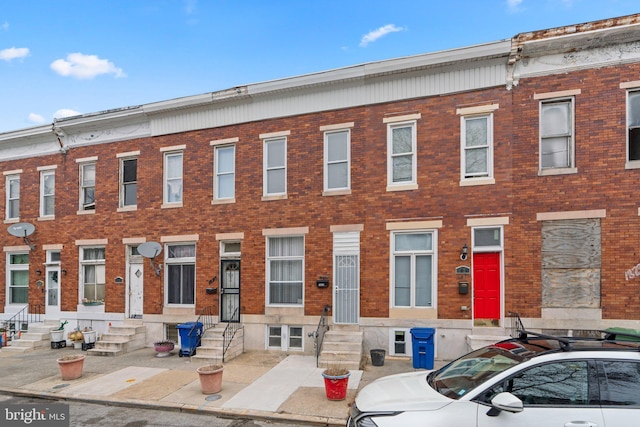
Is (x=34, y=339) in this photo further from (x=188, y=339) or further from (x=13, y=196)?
(x=188, y=339)

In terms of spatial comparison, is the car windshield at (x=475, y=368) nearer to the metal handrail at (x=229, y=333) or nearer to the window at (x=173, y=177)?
the metal handrail at (x=229, y=333)

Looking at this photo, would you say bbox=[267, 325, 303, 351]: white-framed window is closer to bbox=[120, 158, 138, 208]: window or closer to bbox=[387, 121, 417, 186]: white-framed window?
bbox=[387, 121, 417, 186]: white-framed window

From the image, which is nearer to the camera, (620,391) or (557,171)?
(620,391)

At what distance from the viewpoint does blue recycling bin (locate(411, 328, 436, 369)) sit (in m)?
9.60

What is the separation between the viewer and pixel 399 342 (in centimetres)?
1073

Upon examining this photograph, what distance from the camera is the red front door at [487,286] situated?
404 inches

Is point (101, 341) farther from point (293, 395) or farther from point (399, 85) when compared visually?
point (399, 85)

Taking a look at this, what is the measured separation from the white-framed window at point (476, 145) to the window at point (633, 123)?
3.10 metres

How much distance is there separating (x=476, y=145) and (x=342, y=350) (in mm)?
6510

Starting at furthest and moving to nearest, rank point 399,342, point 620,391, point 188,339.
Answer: point 188,339 < point 399,342 < point 620,391

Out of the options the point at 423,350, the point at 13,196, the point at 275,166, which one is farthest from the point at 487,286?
the point at 13,196

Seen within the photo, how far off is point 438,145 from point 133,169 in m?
10.5

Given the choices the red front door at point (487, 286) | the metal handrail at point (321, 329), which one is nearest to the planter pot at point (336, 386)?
the metal handrail at point (321, 329)

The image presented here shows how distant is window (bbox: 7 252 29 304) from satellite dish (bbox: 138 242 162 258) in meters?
6.33
